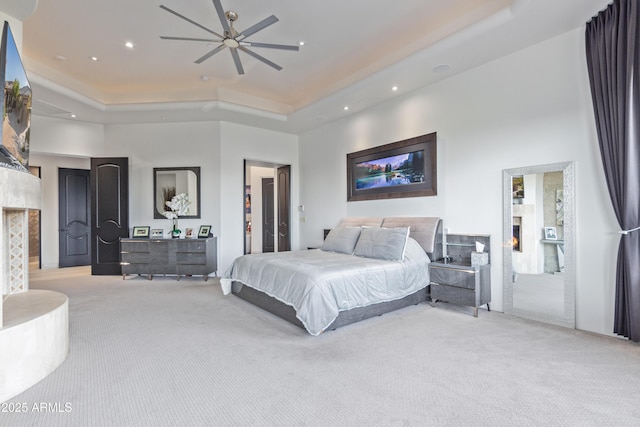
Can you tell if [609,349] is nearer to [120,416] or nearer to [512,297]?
[512,297]

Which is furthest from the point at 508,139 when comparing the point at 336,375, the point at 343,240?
the point at 336,375

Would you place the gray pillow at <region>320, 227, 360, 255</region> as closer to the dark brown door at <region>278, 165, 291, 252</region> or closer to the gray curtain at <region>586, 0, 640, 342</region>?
the dark brown door at <region>278, 165, 291, 252</region>

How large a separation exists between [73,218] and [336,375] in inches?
321

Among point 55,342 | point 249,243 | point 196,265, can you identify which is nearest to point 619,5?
point 55,342

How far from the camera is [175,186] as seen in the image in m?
6.46

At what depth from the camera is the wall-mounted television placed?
2471mm

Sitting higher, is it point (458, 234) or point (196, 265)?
point (458, 234)

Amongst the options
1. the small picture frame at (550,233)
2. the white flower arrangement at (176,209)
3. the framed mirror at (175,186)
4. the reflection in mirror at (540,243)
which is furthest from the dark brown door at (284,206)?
the small picture frame at (550,233)

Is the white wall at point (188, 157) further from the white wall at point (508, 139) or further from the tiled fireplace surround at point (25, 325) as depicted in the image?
the tiled fireplace surround at point (25, 325)

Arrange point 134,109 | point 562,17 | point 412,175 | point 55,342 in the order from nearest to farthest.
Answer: point 55,342 < point 562,17 < point 412,175 < point 134,109

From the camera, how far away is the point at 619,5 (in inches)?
112

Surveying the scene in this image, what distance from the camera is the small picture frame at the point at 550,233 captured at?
341 centimetres

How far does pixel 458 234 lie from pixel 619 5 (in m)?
2.69

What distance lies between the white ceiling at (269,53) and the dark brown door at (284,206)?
4.54 ft
